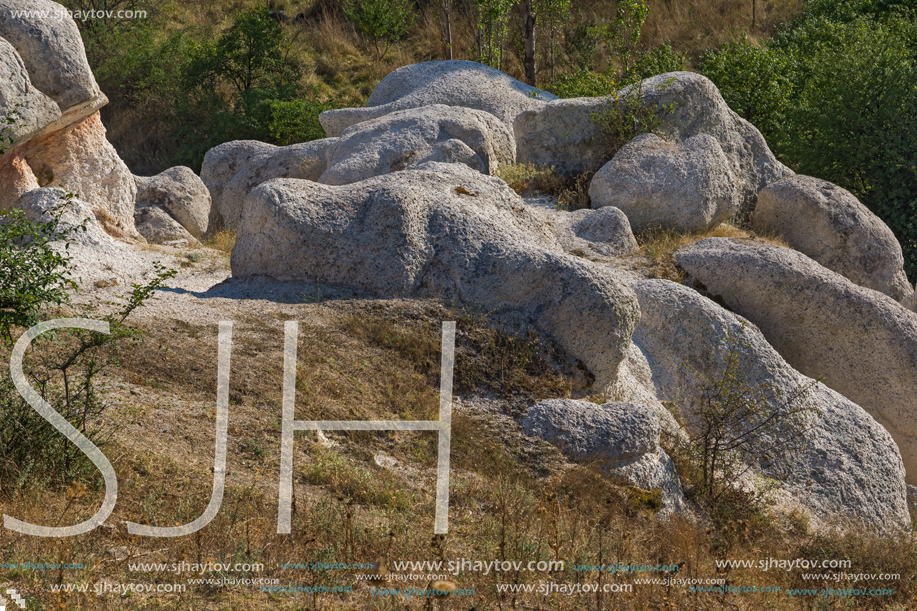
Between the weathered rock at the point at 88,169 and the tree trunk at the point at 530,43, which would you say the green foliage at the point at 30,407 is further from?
the tree trunk at the point at 530,43

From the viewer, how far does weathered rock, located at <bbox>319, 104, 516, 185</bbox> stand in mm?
10625

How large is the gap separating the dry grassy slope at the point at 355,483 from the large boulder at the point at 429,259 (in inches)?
8.9

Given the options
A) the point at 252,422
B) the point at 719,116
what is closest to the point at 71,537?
the point at 252,422

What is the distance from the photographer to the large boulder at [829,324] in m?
9.13

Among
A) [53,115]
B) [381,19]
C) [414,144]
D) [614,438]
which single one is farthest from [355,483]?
[381,19]

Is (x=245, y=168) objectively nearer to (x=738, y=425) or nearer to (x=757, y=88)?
(x=738, y=425)

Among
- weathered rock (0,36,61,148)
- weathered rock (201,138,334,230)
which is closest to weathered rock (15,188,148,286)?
weathered rock (0,36,61,148)

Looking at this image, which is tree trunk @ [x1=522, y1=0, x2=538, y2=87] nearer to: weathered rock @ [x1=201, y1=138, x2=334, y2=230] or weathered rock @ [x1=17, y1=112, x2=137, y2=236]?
weathered rock @ [x1=201, y1=138, x2=334, y2=230]

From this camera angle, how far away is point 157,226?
1265cm

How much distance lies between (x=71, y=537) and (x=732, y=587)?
3.57 meters

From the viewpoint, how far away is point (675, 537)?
5.40m

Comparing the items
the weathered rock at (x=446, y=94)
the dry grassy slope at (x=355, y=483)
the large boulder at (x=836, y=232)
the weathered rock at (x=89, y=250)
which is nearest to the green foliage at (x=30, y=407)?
the dry grassy slope at (x=355, y=483)

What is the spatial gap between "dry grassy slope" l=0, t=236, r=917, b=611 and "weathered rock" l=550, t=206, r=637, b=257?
11.8 feet

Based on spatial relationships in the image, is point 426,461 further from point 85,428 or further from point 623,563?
point 85,428
